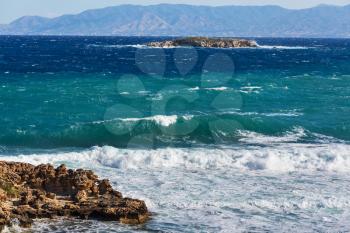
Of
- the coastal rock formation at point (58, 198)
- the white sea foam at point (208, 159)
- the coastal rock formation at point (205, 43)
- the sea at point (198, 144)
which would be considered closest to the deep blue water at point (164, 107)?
the sea at point (198, 144)

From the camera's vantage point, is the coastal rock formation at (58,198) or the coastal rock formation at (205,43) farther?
the coastal rock formation at (205,43)

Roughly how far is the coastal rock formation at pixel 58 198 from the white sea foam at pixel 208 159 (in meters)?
5.41

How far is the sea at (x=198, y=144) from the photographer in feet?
64.1

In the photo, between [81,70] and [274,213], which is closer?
[274,213]

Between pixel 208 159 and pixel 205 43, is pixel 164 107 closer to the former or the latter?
pixel 208 159

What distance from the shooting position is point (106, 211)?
18.3 m

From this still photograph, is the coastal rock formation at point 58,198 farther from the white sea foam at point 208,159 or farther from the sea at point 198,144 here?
the white sea foam at point 208,159

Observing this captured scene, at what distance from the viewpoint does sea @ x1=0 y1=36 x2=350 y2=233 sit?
1955 centimetres

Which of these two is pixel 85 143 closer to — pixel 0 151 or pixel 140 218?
pixel 0 151

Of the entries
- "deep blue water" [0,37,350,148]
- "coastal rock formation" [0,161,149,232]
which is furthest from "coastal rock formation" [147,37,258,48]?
"coastal rock formation" [0,161,149,232]

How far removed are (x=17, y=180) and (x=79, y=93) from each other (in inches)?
1085

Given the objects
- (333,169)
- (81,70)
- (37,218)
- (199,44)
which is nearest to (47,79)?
(81,70)

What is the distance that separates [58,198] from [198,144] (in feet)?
43.5

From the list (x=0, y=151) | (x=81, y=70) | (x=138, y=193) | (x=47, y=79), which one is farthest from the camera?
(x=81, y=70)
